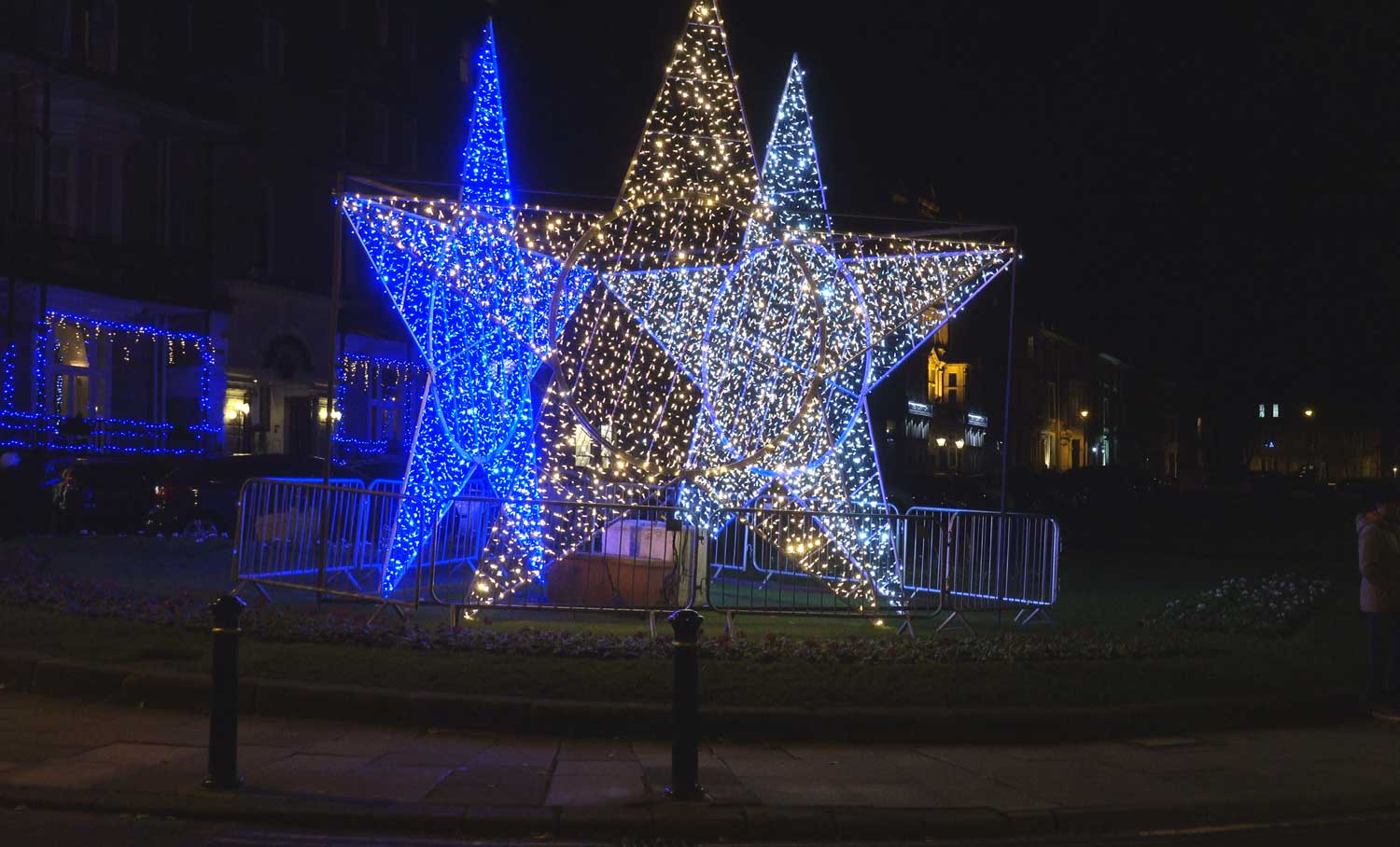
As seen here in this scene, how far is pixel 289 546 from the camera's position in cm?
1369

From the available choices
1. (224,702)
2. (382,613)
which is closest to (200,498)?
(382,613)

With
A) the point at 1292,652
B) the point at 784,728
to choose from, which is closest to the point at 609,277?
the point at 784,728

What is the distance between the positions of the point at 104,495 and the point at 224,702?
55.4 feet

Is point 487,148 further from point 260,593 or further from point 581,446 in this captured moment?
point 581,446

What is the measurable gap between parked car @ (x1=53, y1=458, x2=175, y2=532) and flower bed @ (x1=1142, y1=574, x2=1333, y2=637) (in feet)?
53.1

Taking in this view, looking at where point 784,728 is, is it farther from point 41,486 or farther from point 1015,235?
point 41,486

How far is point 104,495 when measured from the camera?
74.1 ft

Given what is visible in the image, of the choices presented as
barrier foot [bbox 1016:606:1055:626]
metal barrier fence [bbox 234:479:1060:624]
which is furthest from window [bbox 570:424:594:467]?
barrier foot [bbox 1016:606:1055:626]

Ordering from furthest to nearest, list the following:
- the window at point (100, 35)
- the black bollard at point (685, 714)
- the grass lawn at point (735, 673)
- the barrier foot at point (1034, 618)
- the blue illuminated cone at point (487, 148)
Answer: the window at point (100, 35) → the barrier foot at point (1034, 618) → the blue illuminated cone at point (487, 148) → the grass lawn at point (735, 673) → the black bollard at point (685, 714)

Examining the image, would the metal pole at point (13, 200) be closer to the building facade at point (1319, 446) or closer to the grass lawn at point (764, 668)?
the grass lawn at point (764, 668)

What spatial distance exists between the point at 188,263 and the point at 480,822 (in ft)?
92.2

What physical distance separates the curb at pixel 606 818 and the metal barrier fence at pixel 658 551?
4853mm

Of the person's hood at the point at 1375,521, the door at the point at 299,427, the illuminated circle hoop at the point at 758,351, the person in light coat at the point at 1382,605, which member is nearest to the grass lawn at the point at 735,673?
the person in light coat at the point at 1382,605

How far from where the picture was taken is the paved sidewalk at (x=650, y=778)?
720cm
